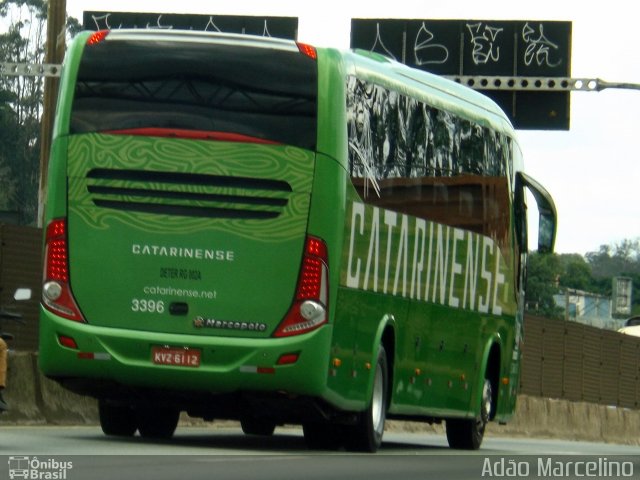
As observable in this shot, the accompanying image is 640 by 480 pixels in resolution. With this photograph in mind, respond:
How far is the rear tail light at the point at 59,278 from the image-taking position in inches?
652

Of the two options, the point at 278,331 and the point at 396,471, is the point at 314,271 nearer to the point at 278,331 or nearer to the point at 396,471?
the point at 278,331

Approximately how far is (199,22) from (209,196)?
79.7ft

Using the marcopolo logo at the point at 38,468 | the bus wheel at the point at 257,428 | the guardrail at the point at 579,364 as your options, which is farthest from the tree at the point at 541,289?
the marcopolo logo at the point at 38,468

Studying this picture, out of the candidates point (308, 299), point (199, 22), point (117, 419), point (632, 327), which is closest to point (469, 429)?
point (117, 419)

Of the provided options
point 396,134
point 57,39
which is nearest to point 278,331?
point 396,134

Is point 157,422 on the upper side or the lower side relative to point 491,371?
lower

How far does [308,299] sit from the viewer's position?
16391mm

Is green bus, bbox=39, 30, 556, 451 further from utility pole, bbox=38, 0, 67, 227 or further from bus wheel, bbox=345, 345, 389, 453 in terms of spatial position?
utility pole, bbox=38, 0, 67, 227

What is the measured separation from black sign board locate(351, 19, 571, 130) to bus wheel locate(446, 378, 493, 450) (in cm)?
1660

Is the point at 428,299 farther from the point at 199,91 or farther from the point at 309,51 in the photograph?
the point at 199,91

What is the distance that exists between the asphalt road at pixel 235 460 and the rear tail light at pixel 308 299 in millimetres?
1102

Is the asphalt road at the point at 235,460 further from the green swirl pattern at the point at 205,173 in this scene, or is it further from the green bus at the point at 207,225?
the green swirl pattern at the point at 205,173

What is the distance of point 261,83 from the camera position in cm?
1662

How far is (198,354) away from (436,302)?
4007 mm
